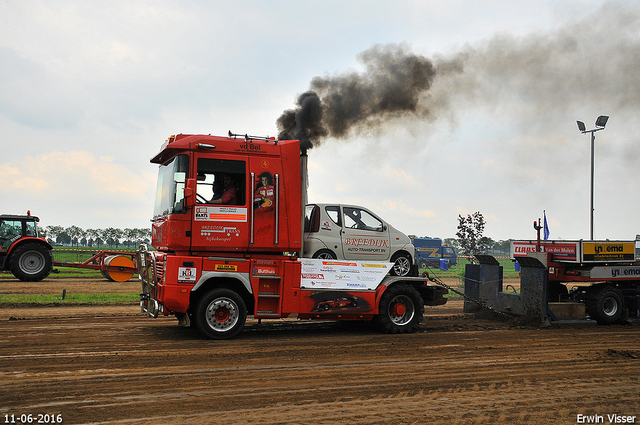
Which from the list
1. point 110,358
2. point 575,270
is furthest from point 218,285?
point 575,270

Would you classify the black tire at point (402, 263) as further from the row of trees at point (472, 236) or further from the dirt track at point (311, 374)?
the row of trees at point (472, 236)

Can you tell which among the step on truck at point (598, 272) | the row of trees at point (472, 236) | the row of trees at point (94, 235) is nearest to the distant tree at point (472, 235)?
the row of trees at point (472, 236)

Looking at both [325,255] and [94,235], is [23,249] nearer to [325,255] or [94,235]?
[325,255]

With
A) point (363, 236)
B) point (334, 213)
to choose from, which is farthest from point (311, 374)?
point (334, 213)

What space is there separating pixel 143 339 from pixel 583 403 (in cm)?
723

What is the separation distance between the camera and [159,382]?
22.5ft

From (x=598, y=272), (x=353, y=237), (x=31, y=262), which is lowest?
(x=31, y=262)

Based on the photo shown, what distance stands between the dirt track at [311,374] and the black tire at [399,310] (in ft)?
1.05

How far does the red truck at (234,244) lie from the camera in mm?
9508

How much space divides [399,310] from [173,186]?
522 centimetres

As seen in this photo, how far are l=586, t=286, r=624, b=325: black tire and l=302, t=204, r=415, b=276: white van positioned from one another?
5218 millimetres

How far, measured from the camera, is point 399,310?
36.7 feet

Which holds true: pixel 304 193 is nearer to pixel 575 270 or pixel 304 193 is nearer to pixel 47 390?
pixel 47 390

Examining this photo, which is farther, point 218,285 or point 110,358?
point 218,285
